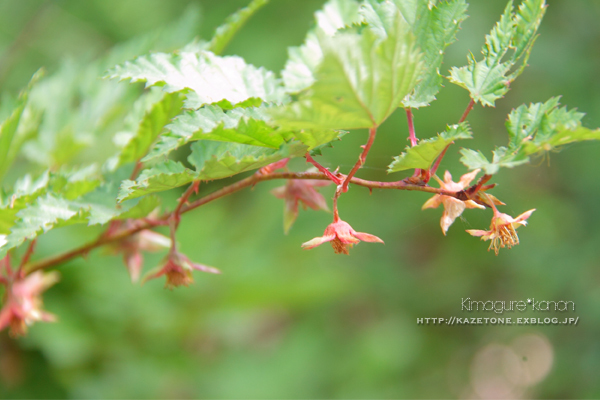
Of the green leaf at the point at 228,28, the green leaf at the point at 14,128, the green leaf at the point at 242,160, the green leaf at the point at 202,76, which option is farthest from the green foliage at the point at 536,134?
the green leaf at the point at 14,128

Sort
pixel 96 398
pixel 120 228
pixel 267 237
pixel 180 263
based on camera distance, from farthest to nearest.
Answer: pixel 267 237, pixel 96 398, pixel 120 228, pixel 180 263

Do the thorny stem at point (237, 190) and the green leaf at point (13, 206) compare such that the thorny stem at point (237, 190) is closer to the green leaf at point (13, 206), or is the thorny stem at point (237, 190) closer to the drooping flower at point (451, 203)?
the drooping flower at point (451, 203)

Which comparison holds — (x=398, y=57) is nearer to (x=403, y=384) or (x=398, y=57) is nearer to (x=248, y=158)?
(x=248, y=158)

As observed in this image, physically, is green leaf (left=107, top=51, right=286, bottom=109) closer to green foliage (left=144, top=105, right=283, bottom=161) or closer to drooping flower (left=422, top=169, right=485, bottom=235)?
green foliage (left=144, top=105, right=283, bottom=161)

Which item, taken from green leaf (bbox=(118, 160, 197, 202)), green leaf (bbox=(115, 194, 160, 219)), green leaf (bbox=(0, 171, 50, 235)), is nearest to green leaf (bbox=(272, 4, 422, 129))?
green leaf (bbox=(118, 160, 197, 202))

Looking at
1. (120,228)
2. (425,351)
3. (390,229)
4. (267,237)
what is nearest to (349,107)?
(120,228)

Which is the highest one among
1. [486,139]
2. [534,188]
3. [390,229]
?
[486,139]
